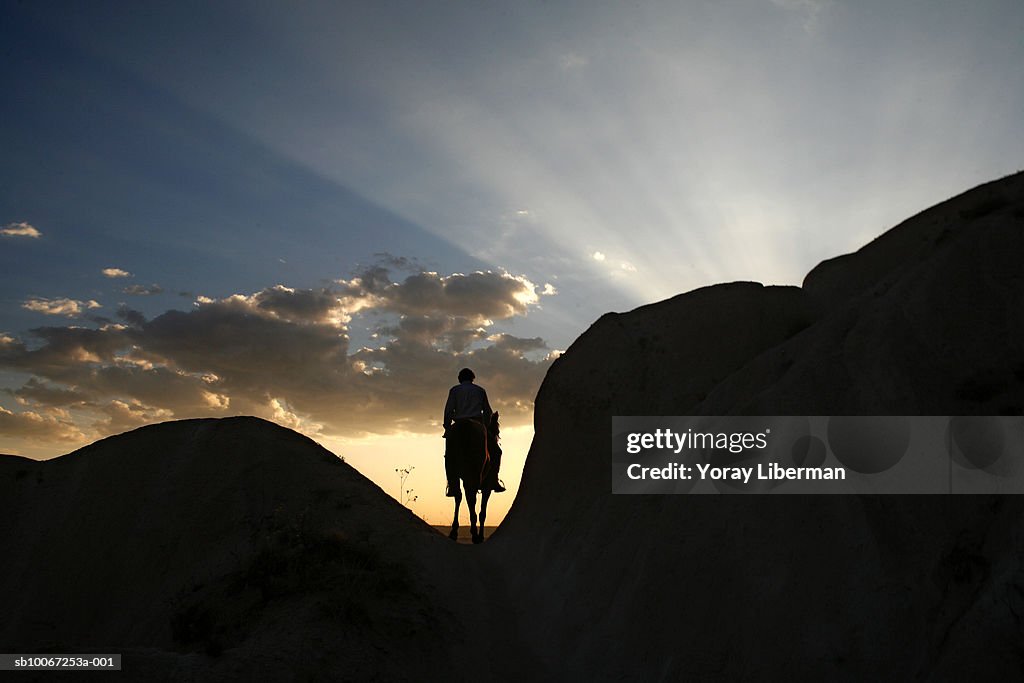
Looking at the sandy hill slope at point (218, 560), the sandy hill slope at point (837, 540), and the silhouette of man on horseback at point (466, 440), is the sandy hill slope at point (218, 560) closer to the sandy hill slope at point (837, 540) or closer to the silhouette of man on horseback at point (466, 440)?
the silhouette of man on horseback at point (466, 440)

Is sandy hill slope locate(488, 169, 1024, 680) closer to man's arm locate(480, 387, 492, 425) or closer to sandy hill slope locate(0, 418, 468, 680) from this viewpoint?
sandy hill slope locate(0, 418, 468, 680)

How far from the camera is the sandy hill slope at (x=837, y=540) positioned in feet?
20.9

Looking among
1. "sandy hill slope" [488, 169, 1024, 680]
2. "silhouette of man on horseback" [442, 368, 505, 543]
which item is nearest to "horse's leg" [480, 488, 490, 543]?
"silhouette of man on horseback" [442, 368, 505, 543]

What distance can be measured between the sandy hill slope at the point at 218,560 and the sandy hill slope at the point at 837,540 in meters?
2.50

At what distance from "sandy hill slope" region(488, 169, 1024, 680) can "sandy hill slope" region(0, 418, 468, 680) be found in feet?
8.21

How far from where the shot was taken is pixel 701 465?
32.0 feet

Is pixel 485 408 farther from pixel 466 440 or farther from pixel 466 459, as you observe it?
pixel 466 459

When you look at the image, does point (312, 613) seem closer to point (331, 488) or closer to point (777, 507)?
point (331, 488)

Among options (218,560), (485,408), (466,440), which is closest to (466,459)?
(466,440)

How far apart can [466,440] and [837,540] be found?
9.48 meters

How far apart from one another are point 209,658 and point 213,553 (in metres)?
5.29

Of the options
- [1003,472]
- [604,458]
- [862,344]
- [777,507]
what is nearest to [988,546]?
[1003,472]

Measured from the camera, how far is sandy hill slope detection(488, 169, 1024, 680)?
20.9ft

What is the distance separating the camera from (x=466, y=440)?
1571 cm
